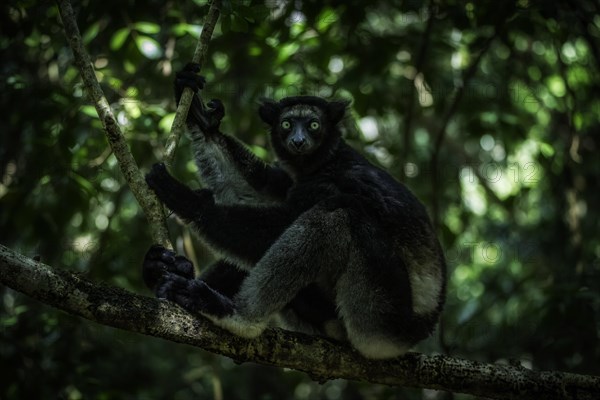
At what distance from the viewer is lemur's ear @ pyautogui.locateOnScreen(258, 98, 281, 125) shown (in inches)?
309

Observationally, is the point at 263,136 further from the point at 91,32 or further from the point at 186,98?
the point at 186,98

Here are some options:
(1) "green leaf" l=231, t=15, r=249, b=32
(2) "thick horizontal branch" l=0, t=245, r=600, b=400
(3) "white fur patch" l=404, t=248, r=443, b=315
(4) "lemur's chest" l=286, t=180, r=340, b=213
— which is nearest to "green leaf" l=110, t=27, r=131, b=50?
(1) "green leaf" l=231, t=15, r=249, b=32

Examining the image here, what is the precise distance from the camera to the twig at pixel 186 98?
5.21 meters

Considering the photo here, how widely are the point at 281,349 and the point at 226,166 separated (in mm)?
2960

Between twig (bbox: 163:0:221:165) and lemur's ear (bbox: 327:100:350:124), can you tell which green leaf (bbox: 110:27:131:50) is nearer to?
twig (bbox: 163:0:221:165)

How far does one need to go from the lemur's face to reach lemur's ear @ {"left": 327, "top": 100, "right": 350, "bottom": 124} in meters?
0.16

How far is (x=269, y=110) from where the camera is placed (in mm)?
7863

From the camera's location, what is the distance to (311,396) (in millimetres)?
14195

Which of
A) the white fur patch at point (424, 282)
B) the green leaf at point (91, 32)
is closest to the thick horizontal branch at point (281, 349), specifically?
the white fur patch at point (424, 282)

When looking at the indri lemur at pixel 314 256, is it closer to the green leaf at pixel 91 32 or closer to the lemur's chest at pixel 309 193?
the lemur's chest at pixel 309 193

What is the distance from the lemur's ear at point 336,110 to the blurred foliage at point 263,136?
0.75 meters

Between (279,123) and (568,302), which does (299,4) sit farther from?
(568,302)

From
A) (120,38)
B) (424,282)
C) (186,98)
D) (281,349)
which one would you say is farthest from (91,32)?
(424,282)

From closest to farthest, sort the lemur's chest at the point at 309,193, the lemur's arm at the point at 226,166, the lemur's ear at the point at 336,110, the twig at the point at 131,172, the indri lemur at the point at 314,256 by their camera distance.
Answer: the twig at the point at 131,172
the indri lemur at the point at 314,256
the lemur's chest at the point at 309,193
the lemur's arm at the point at 226,166
the lemur's ear at the point at 336,110
